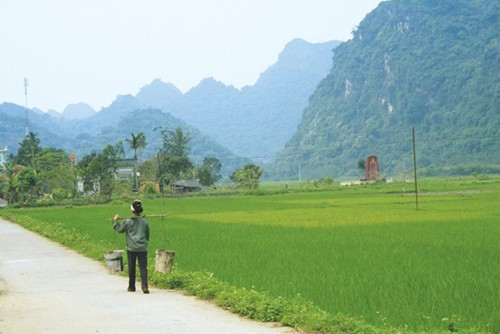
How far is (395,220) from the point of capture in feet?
76.4

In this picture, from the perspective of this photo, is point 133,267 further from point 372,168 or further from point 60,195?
point 372,168

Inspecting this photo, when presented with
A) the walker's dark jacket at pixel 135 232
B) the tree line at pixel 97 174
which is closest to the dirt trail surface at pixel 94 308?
the walker's dark jacket at pixel 135 232

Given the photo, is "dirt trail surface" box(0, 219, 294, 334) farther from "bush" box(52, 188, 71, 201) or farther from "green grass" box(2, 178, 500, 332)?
"bush" box(52, 188, 71, 201)

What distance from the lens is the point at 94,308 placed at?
8.55 metres

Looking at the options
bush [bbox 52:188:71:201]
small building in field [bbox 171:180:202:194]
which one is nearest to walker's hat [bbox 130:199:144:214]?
bush [bbox 52:188:71:201]

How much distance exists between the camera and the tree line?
5789 centimetres

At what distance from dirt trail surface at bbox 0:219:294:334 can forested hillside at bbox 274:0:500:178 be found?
302ft

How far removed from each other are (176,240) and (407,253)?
23.4 feet

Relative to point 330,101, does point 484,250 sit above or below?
below

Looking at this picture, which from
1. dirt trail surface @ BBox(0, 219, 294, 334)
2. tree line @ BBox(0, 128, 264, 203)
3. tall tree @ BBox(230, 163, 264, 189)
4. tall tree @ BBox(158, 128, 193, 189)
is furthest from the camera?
tall tree @ BBox(158, 128, 193, 189)

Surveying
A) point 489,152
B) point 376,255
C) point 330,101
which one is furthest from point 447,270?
point 330,101

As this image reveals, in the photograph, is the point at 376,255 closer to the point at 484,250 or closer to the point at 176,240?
the point at 484,250

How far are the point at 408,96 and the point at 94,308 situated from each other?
11988 centimetres

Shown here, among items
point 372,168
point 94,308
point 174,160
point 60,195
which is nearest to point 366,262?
point 94,308
